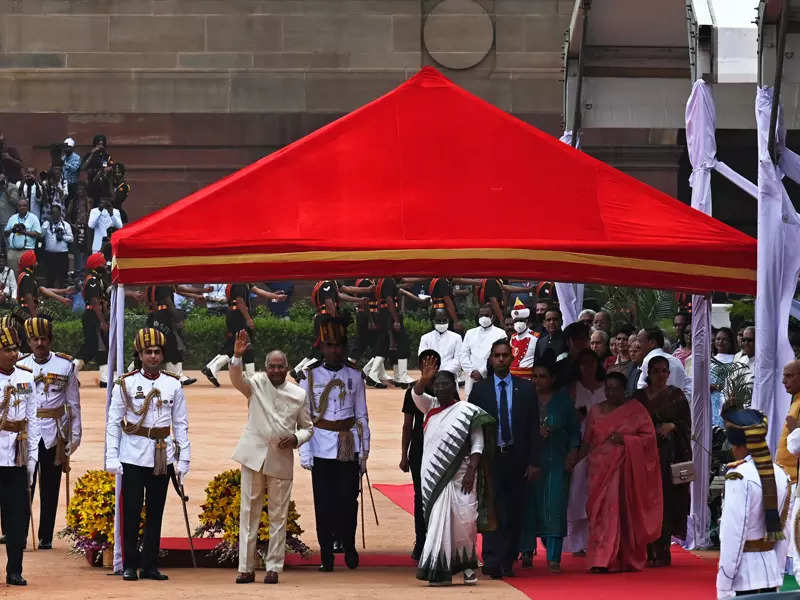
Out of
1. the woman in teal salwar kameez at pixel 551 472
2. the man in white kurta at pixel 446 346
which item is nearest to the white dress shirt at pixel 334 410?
the woman in teal salwar kameez at pixel 551 472

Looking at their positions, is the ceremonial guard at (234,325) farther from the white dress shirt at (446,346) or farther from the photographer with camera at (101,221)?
the photographer with camera at (101,221)

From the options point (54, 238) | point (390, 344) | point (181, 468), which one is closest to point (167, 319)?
point (390, 344)

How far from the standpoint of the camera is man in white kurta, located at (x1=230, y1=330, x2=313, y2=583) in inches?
507

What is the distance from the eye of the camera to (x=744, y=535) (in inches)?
393

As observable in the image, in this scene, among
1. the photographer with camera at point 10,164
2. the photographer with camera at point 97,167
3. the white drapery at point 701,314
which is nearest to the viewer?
the white drapery at point 701,314

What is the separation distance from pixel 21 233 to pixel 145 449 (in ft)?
67.3

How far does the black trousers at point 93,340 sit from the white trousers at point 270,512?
1439 centimetres

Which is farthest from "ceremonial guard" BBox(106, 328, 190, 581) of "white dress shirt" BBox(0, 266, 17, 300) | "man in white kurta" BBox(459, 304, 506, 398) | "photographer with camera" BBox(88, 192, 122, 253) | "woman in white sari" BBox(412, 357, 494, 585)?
"photographer with camera" BBox(88, 192, 122, 253)

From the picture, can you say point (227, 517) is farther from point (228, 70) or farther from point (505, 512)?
point (228, 70)

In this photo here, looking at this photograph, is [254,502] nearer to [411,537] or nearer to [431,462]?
[431,462]

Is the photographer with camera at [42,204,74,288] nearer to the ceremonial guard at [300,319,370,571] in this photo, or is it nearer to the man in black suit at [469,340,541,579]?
the ceremonial guard at [300,319,370,571]

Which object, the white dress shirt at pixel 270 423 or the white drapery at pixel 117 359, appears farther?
the white drapery at pixel 117 359

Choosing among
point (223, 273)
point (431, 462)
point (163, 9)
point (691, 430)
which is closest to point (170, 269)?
point (223, 273)

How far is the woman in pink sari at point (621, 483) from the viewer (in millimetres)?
13594
